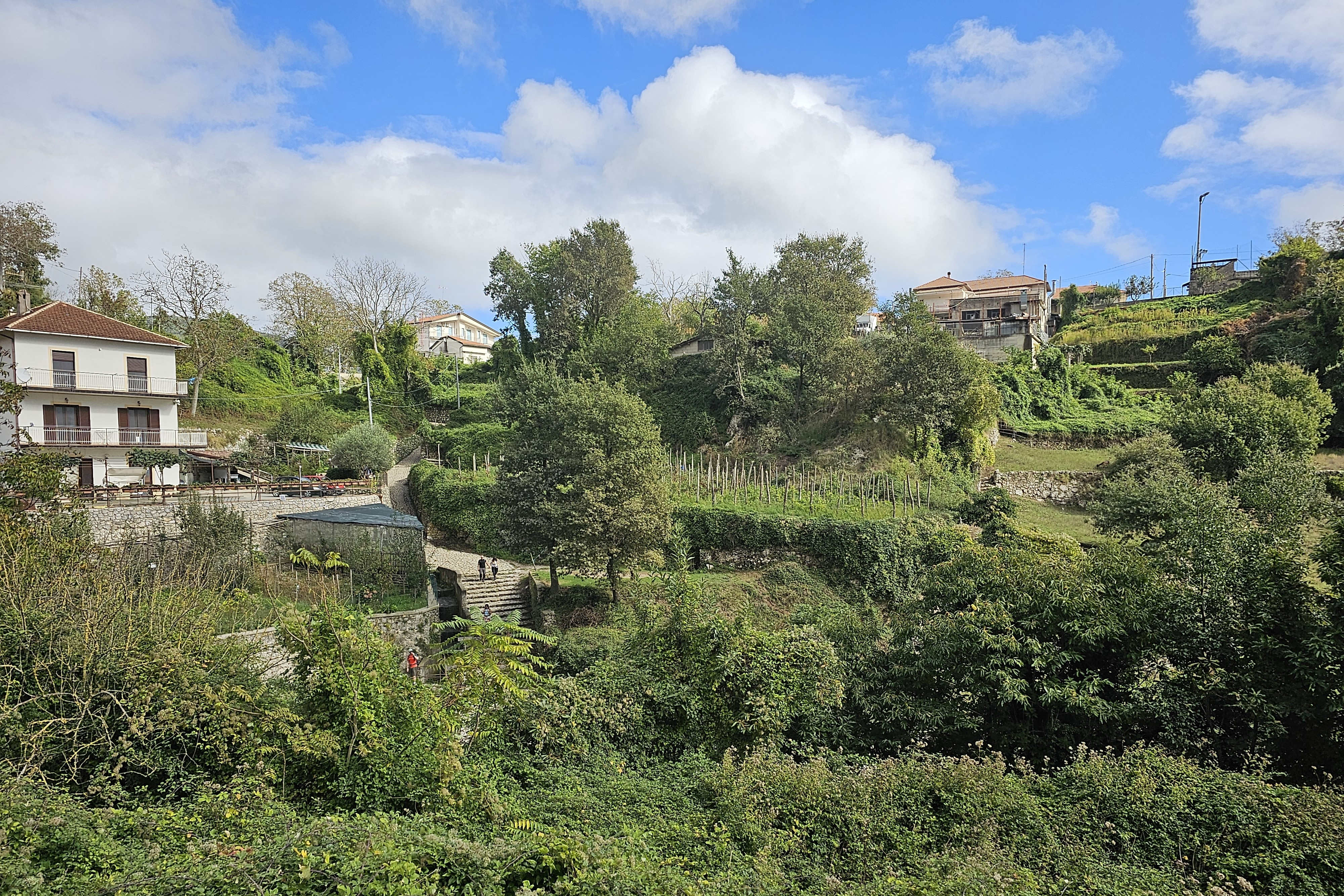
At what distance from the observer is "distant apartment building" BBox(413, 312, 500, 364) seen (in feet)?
209

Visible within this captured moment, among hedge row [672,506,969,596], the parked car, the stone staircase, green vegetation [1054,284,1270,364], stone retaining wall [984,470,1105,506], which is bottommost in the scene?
the stone staircase

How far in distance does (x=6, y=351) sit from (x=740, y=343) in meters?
29.1

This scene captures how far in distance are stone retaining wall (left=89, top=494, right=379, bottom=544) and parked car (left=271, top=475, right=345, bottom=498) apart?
679 millimetres

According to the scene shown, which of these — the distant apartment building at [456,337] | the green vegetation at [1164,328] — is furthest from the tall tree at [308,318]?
the green vegetation at [1164,328]

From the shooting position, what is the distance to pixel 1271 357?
102 ft

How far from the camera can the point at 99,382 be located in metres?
25.8

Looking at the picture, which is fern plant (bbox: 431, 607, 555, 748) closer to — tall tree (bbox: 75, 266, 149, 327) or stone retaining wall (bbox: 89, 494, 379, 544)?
stone retaining wall (bbox: 89, 494, 379, 544)

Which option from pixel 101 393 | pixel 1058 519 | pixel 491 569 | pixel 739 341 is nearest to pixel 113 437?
pixel 101 393

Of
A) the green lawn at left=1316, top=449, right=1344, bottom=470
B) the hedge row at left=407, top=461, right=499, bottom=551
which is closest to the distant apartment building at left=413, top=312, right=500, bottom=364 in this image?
the hedge row at left=407, top=461, right=499, bottom=551

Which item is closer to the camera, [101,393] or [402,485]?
[101,393]

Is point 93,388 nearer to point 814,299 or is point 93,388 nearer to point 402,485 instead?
point 402,485

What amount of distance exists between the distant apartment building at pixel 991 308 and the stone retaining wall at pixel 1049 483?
9912 millimetres

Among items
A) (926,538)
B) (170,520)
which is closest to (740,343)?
(926,538)

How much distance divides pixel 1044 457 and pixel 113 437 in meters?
38.3
